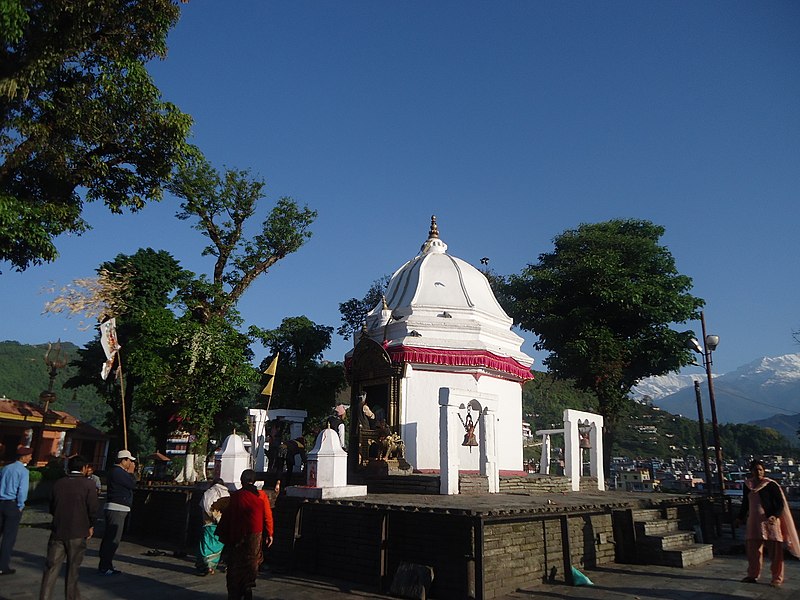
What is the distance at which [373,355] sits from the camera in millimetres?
17766

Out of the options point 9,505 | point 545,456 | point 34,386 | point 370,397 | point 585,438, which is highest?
point 34,386

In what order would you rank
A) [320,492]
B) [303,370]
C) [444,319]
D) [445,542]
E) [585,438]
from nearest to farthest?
[445,542]
[320,492]
[585,438]
[444,319]
[303,370]

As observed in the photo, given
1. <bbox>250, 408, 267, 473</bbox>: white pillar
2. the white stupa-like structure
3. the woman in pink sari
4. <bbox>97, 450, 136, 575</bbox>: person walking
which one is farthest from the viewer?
<bbox>250, 408, 267, 473</bbox>: white pillar

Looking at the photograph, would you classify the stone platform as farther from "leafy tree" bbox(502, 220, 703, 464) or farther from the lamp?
"leafy tree" bbox(502, 220, 703, 464)

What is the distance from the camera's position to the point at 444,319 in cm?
1898

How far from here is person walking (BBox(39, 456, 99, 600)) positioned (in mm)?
6613

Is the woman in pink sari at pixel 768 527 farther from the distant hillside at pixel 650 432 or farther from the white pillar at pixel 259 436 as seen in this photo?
the distant hillside at pixel 650 432

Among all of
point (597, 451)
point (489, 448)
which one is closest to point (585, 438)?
point (597, 451)

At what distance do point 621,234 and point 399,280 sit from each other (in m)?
14.9

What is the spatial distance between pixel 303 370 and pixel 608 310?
14722 millimetres

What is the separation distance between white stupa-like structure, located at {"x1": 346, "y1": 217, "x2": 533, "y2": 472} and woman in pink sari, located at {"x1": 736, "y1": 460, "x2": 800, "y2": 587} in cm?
683

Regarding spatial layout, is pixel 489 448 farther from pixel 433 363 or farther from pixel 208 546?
pixel 208 546

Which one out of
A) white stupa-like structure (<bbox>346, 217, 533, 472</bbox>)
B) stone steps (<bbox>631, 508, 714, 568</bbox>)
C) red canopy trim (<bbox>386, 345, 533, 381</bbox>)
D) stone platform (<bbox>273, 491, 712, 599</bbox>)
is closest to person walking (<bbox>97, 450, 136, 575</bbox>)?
stone platform (<bbox>273, 491, 712, 599</bbox>)

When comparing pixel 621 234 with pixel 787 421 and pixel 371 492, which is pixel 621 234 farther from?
pixel 787 421
